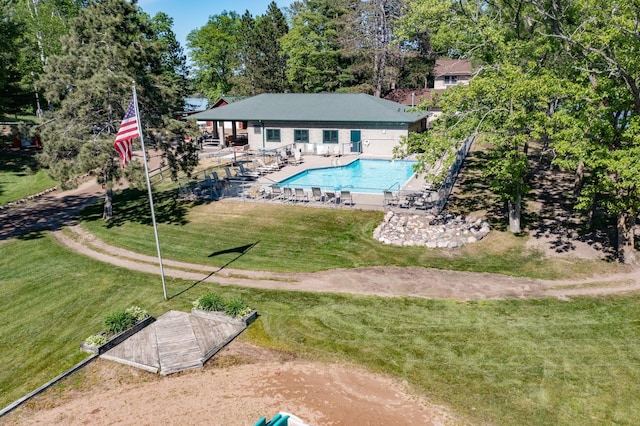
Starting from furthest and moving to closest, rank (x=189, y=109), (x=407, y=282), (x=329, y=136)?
(x=189, y=109) < (x=329, y=136) < (x=407, y=282)

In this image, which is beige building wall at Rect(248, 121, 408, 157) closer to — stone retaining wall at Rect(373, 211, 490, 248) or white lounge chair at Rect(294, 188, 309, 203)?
white lounge chair at Rect(294, 188, 309, 203)

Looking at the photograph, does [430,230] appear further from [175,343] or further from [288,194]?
[175,343]

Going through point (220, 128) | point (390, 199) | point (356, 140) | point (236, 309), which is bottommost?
point (236, 309)

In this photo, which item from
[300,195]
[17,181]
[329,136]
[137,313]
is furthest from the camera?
[329,136]

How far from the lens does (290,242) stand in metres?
20.4

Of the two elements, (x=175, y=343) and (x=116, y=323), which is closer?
(x=175, y=343)

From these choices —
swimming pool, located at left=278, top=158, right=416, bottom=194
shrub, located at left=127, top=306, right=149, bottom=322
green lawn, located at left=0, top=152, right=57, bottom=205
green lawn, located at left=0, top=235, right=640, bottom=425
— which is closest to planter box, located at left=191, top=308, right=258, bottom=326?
green lawn, located at left=0, top=235, right=640, bottom=425

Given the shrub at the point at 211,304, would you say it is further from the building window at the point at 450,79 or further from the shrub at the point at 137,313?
the building window at the point at 450,79

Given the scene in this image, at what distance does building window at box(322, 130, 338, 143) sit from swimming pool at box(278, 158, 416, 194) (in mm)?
3890

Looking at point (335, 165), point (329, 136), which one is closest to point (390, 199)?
point (335, 165)

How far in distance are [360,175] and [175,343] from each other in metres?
24.4

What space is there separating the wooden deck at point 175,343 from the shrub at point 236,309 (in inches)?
12.8

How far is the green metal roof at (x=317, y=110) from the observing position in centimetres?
3834

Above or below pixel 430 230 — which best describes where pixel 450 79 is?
above
